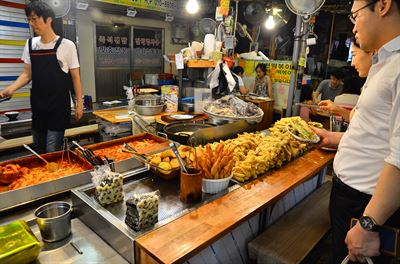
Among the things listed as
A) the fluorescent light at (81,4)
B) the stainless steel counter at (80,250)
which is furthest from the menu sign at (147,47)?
the stainless steel counter at (80,250)

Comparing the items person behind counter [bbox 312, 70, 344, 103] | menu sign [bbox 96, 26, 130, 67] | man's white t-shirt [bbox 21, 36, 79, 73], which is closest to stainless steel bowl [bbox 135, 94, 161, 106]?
man's white t-shirt [bbox 21, 36, 79, 73]

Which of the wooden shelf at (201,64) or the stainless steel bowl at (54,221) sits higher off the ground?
the wooden shelf at (201,64)

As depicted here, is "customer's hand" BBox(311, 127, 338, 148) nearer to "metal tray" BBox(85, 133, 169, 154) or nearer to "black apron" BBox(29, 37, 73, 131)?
"metal tray" BBox(85, 133, 169, 154)

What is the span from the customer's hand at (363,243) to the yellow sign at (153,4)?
602 centimetres

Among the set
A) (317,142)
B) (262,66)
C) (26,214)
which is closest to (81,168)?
(26,214)

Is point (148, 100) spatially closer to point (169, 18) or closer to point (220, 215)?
point (220, 215)

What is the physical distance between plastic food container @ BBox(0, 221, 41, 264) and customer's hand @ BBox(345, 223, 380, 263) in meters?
1.29

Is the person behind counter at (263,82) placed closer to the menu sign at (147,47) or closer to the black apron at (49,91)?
the menu sign at (147,47)

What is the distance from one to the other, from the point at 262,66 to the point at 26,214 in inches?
191

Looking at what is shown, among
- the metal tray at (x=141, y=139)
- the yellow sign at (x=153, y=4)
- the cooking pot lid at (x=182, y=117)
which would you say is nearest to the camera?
the metal tray at (x=141, y=139)

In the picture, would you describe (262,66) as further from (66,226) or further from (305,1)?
(66,226)

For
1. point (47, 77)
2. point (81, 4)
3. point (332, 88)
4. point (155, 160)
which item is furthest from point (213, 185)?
point (81, 4)

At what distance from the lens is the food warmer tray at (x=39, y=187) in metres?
1.49

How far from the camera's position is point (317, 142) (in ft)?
6.74
